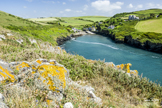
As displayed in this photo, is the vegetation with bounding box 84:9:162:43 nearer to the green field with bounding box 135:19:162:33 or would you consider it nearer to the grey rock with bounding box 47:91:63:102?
the green field with bounding box 135:19:162:33

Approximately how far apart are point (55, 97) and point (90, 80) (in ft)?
13.9

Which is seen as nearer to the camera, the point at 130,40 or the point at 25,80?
the point at 25,80

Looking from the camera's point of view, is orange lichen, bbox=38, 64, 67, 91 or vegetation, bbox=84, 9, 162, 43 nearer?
orange lichen, bbox=38, 64, 67, 91

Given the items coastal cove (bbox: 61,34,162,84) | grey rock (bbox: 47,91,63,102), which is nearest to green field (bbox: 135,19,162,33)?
coastal cove (bbox: 61,34,162,84)

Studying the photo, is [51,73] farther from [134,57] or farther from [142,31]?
[142,31]

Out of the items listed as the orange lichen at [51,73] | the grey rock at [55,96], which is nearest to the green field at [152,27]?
the orange lichen at [51,73]

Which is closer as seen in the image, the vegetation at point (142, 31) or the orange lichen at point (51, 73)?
the orange lichen at point (51, 73)

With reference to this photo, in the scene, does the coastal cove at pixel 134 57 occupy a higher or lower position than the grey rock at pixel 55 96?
lower

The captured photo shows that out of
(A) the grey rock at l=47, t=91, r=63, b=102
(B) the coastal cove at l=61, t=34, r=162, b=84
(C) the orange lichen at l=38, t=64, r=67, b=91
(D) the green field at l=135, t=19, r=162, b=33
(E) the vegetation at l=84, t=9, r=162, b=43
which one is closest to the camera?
(A) the grey rock at l=47, t=91, r=63, b=102

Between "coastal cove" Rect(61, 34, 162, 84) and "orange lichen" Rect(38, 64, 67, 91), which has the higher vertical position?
"orange lichen" Rect(38, 64, 67, 91)

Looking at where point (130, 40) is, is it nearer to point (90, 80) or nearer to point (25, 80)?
point (90, 80)

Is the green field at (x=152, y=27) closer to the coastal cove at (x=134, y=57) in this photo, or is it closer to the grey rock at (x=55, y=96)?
the coastal cove at (x=134, y=57)

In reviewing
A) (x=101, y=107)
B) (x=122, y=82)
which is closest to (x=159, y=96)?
(x=122, y=82)

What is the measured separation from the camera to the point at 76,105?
12.3 ft
